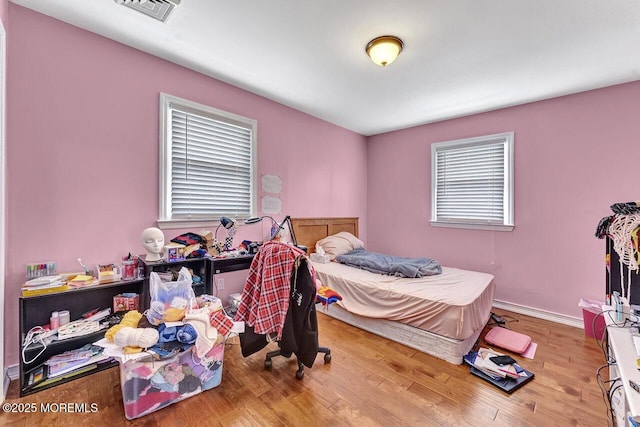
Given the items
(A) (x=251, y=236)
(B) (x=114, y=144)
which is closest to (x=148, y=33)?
(B) (x=114, y=144)

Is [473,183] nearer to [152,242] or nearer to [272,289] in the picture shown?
[272,289]

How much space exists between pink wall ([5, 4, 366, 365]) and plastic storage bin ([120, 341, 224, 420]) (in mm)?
1081

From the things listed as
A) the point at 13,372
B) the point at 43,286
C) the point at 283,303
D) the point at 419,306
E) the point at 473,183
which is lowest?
the point at 13,372

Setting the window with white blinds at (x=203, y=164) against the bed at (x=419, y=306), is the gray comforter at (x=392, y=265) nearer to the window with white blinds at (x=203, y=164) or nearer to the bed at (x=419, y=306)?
the bed at (x=419, y=306)

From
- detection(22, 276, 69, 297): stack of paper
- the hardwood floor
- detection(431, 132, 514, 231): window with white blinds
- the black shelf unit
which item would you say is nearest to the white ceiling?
detection(431, 132, 514, 231): window with white blinds

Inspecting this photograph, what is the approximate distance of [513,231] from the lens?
3.40m

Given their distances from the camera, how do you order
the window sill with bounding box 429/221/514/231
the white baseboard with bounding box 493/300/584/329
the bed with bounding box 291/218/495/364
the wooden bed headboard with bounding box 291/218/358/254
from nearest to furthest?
the bed with bounding box 291/218/495/364
the white baseboard with bounding box 493/300/584/329
the window sill with bounding box 429/221/514/231
the wooden bed headboard with bounding box 291/218/358/254

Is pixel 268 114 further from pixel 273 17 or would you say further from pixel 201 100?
pixel 273 17

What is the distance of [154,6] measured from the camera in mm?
1815

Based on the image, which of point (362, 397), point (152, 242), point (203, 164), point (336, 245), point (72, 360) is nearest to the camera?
point (362, 397)

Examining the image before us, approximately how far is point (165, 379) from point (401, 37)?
9.61 ft

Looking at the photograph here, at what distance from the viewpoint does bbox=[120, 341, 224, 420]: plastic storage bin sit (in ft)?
5.12

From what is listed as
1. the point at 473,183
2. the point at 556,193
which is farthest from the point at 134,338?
the point at 556,193

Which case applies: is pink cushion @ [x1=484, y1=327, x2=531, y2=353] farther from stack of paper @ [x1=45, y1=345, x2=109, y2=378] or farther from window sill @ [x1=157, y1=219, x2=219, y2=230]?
stack of paper @ [x1=45, y1=345, x2=109, y2=378]
